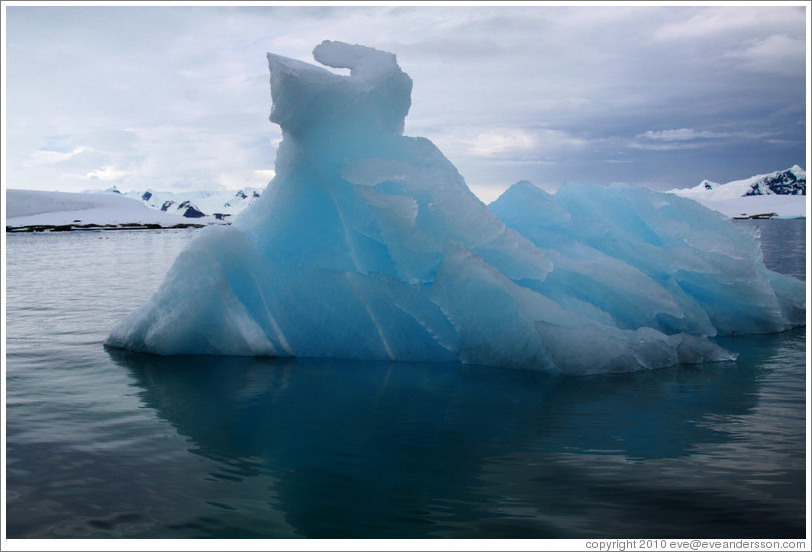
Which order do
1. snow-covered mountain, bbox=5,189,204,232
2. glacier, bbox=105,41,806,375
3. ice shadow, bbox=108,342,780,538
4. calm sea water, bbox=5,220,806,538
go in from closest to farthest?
calm sea water, bbox=5,220,806,538 < ice shadow, bbox=108,342,780,538 < glacier, bbox=105,41,806,375 < snow-covered mountain, bbox=5,189,204,232

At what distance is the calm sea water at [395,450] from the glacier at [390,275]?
1.22 ft

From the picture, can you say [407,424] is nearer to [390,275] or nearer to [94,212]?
[390,275]

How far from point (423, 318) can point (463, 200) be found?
1406 mm

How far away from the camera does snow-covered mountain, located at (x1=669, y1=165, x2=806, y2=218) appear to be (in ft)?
343

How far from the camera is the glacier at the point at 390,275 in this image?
714cm

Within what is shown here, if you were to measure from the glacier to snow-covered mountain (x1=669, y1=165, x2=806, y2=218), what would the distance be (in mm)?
48859

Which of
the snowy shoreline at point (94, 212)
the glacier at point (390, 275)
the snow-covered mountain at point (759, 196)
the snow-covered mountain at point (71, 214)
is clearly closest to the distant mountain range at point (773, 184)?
the snow-covered mountain at point (759, 196)

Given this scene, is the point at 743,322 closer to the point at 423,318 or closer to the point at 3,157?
the point at 423,318

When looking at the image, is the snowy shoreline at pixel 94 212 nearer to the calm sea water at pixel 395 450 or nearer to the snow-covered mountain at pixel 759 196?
the snow-covered mountain at pixel 759 196

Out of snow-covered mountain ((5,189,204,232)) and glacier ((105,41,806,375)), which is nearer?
glacier ((105,41,806,375))

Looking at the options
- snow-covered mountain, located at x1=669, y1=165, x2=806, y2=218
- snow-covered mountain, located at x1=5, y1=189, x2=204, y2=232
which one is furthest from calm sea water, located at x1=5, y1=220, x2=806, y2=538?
snow-covered mountain, located at x1=5, y1=189, x2=204, y2=232

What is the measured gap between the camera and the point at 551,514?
3512mm

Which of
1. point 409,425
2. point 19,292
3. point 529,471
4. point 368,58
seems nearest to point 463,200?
point 368,58

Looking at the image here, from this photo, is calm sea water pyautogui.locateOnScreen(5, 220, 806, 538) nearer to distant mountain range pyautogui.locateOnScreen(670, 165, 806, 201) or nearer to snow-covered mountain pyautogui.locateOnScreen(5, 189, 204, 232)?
snow-covered mountain pyautogui.locateOnScreen(5, 189, 204, 232)
